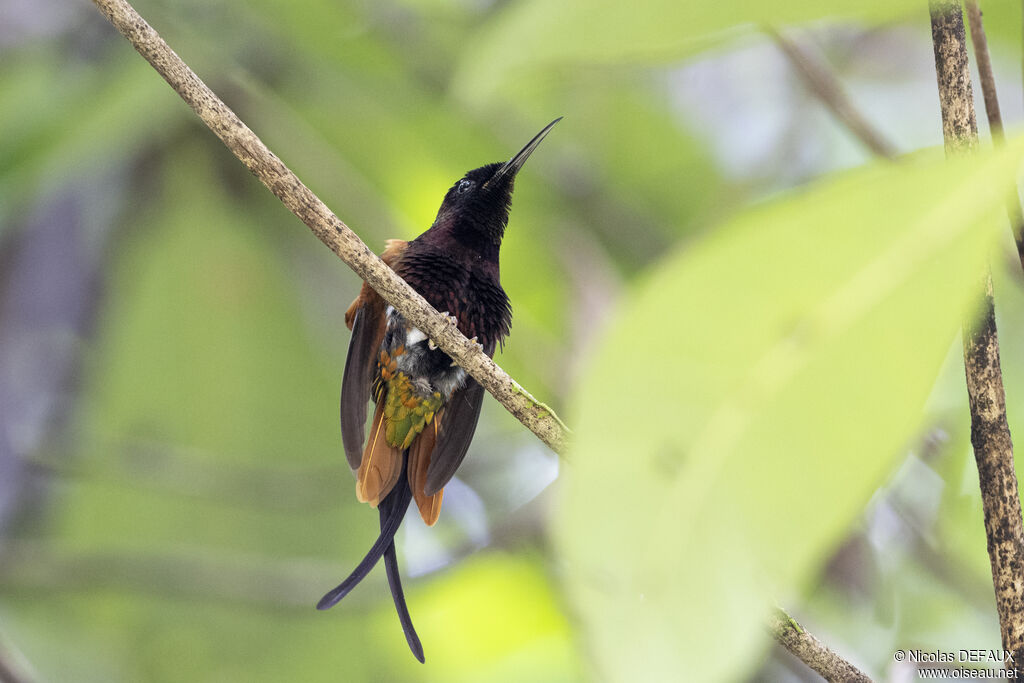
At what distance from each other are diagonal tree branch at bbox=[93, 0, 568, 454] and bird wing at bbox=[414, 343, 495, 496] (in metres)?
0.85

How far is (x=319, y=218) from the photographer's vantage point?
1.11 meters

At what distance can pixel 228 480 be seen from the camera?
9.39 feet

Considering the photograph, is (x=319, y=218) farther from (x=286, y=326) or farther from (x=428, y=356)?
(x=286, y=326)

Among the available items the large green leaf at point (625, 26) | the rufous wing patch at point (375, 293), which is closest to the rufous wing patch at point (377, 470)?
the rufous wing patch at point (375, 293)

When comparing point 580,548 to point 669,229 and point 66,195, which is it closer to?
point 669,229

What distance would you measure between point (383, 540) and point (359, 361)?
17.6 inches

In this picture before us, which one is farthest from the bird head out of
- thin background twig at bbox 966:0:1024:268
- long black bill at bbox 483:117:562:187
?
thin background twig at bbox 966:0:1024:268

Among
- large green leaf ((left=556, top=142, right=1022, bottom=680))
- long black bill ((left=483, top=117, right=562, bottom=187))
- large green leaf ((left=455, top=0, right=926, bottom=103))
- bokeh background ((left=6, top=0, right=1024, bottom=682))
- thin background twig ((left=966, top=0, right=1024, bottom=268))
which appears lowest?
bokeh background ((left=6, top=0, right=1024, bottom=682))

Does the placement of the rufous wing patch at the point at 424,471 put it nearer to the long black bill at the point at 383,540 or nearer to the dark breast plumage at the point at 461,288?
the long black bill at the point at 383,540

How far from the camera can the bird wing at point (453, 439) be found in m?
2.22

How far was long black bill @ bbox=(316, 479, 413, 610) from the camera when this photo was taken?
6.19ft

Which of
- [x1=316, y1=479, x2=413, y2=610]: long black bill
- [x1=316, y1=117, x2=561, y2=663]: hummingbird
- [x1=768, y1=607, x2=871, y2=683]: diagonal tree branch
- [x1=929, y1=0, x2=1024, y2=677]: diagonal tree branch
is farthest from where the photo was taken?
[x1=316, y1=117, x2=561, y2=663]: hummingbird

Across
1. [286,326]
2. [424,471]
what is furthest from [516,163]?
[286,326]

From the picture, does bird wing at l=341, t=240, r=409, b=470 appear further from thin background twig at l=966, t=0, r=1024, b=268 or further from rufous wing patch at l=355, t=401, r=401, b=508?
thin background twig at l=966, t=0, r=1024, b=268
